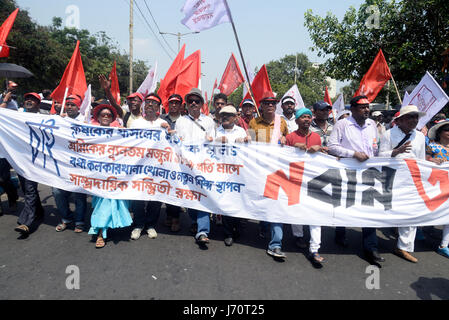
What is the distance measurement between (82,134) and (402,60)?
989 cm

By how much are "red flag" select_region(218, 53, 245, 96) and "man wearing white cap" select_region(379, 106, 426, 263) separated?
389 cm

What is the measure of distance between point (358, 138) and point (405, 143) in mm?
560

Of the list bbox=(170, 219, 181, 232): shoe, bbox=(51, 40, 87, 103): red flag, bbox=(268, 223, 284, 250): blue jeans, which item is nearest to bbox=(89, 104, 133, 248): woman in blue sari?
bbox=(170, 219, 181, 232): shoe

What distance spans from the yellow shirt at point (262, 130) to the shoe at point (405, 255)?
212 centimetres

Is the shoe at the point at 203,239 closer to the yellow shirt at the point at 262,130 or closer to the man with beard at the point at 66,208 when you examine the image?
the yellow shirt at the point at 262,130

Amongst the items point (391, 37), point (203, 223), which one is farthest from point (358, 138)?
point (391, 37)

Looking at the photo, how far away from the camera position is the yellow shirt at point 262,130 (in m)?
4.03

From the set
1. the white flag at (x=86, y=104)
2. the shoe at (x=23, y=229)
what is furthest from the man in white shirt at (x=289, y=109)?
the shoe at (x=23, y=229)

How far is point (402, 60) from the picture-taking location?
927 centimetres

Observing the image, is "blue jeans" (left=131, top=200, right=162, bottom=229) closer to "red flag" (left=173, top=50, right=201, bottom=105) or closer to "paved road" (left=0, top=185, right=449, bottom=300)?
"paved road" (left=0, top=185, right=449, bottom=300)

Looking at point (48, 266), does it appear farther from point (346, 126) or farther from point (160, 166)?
point (346, 126)
